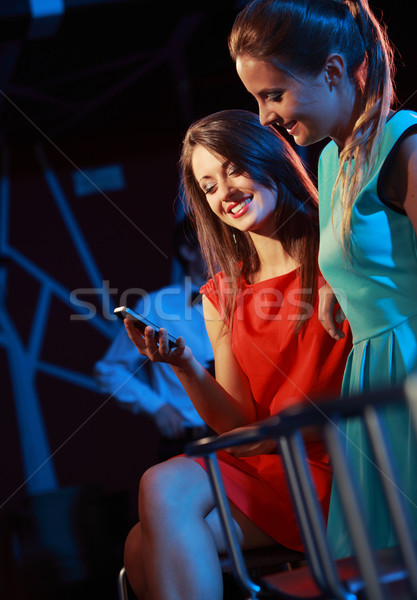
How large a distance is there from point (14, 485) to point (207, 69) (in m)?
2.19

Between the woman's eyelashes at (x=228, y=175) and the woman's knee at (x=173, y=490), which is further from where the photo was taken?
the woman's eyelashes at (x=228, y=175)

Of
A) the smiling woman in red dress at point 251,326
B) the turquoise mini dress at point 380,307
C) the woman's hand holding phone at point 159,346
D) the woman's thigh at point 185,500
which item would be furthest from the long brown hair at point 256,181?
the woman's thigh at point 185,500

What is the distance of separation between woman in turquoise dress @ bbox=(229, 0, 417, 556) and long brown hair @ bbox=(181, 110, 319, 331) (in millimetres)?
301

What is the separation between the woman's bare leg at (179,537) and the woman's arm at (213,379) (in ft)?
0.64

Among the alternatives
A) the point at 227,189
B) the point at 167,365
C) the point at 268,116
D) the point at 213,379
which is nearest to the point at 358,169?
the point at 268,116

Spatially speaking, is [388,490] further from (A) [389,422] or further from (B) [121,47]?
(B) [121,47]

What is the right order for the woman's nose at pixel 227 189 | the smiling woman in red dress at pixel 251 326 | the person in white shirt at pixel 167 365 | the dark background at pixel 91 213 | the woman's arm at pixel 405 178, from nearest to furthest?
the woman's arm at pixel 405 178 → the smiling woman in red dress at pixel 251 326 → the woman's nose at pixel 227 189 → the person in white shirt at pixel 167 365 → the dark background at pixel 91 213

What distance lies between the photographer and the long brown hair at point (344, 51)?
112cm

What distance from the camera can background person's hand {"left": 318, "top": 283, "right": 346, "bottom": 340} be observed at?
136 cm

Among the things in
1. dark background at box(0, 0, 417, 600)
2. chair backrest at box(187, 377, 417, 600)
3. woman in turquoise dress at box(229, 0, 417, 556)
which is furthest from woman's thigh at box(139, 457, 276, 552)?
dark background at box(0, 0, 417, 600)

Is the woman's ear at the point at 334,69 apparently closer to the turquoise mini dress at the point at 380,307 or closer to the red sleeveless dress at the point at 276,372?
the turquoise mini dress at the point at 380,307

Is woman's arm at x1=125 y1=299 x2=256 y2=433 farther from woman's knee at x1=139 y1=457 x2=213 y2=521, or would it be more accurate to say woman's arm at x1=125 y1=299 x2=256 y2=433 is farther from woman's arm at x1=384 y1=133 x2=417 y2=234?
woman's arm at x1=384 y1=133 x2=417 y2=234

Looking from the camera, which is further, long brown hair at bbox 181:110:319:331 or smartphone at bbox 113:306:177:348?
long brown hair at bbox 181:110:319:331

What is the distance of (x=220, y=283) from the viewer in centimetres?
163
